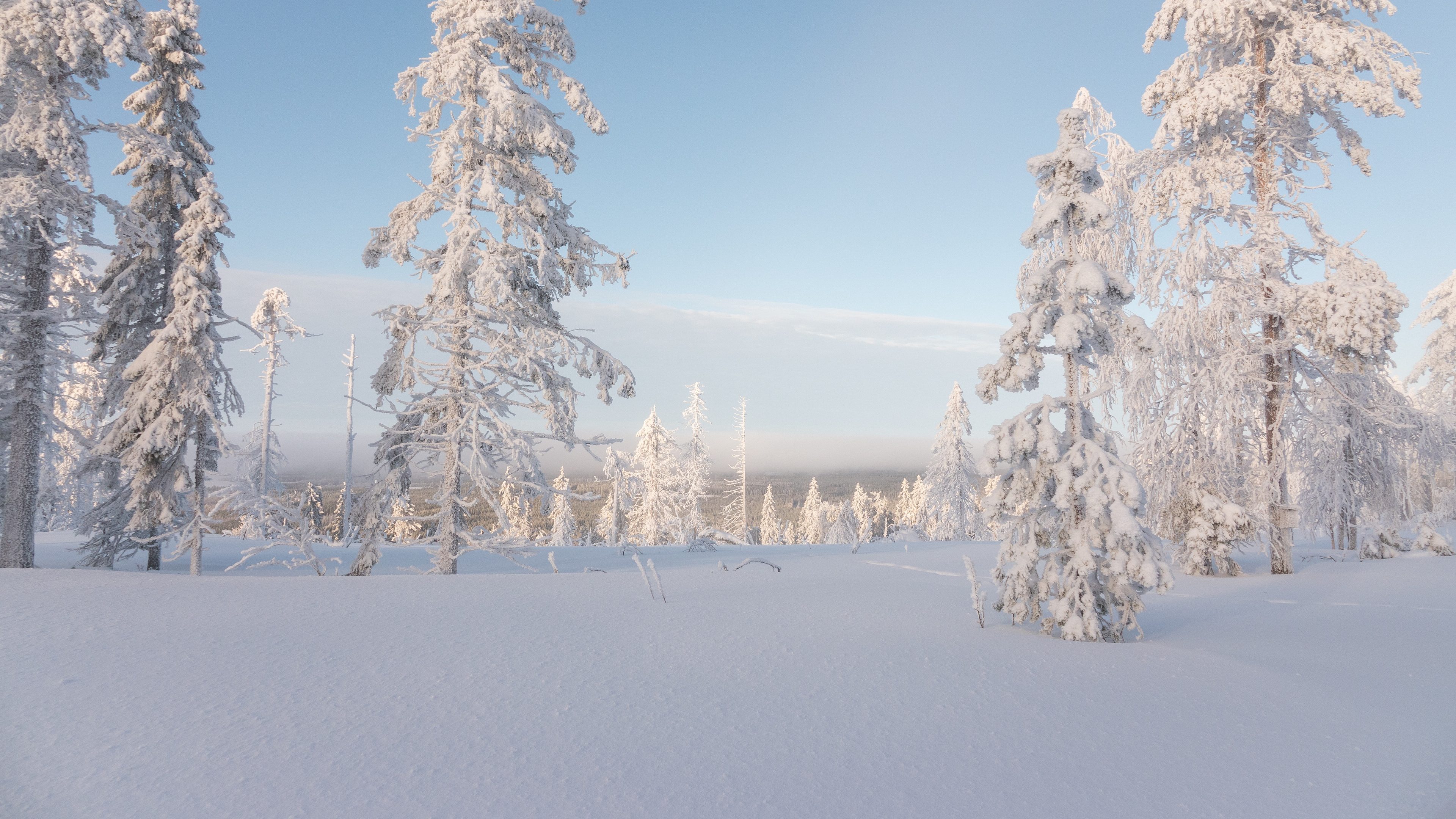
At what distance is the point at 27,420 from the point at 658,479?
30416 mm

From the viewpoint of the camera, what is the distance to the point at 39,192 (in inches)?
424

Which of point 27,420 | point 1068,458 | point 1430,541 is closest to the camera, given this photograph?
point 1068,458

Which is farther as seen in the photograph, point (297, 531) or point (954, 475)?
point (954, 475)

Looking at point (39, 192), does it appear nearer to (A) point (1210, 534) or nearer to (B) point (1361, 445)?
(A) point (1210, 534)

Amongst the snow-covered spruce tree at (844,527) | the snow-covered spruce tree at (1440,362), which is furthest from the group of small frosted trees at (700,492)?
the snow-covered spruce tree at (1440,362)

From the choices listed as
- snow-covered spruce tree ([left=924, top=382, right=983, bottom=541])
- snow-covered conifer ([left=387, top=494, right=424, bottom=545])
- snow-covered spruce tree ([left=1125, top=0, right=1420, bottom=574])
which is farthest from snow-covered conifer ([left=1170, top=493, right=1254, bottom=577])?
snow-covered spruce tree ([left=924, top=382, right=983, bottom=541])

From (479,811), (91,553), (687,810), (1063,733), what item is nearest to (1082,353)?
(1063,733)

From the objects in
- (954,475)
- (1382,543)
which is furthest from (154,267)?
(954,475)

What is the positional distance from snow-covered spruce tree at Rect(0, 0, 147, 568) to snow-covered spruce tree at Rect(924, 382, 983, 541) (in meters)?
34.3

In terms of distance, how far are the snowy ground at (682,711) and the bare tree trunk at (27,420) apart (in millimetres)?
4099

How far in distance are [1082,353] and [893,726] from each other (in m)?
4.95

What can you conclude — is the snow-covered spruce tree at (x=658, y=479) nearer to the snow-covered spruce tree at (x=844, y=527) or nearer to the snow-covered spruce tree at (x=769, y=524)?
the snow-covered spruce tree at (x=844, y=527)

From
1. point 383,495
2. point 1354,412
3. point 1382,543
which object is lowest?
point 1382,543

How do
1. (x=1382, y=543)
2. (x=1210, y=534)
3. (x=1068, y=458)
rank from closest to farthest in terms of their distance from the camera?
(x=1068, y=458) < (x=1210, y=534) < (x=1382, y=543)
